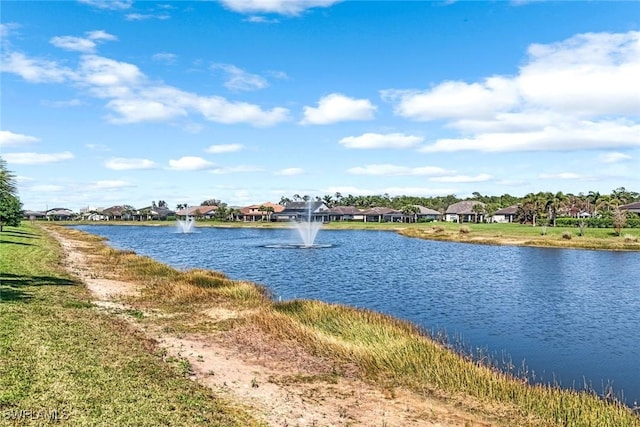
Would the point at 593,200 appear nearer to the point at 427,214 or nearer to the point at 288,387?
the point at 427,214

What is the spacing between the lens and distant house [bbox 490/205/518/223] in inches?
6738

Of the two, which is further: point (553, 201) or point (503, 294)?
point (553, 201)

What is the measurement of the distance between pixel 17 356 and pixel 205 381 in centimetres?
524

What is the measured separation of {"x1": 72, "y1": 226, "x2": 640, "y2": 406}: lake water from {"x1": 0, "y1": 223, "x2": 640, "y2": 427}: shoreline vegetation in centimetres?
385

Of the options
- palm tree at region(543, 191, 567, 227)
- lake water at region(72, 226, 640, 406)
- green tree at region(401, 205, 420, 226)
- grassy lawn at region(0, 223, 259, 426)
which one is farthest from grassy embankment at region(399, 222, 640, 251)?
grassy lawn at region(0, 223, 259, 426)

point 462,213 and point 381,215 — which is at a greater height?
point 462,213

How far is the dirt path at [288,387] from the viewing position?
12.7 m

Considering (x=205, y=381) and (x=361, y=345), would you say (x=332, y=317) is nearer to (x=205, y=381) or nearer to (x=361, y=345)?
(x=361, y=345)

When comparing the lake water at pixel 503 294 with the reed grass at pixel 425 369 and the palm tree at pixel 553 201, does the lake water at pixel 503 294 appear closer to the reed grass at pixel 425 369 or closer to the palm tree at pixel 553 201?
the reed grass at pixel 425 369

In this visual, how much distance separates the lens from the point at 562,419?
524 inches

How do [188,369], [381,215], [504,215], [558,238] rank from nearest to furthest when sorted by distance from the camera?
[188,369], [558,238], [504,215], [381,215]

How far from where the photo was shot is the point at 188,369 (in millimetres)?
15625

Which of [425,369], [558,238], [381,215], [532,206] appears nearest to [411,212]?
[381,215]

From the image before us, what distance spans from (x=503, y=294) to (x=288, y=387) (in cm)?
2649
